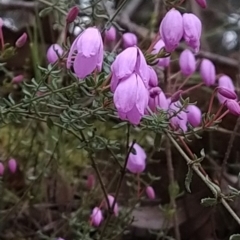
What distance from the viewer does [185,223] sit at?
1332mm

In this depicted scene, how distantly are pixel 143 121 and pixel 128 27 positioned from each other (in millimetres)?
994

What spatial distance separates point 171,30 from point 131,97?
12 cm

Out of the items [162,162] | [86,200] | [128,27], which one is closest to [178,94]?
[86,200]

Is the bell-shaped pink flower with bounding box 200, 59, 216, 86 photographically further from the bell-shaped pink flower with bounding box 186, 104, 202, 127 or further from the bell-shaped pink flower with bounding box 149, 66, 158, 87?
the bell-shaped pink flower with bounding box 149, 66, 158, 87

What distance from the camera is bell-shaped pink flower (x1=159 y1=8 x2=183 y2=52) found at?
72cm

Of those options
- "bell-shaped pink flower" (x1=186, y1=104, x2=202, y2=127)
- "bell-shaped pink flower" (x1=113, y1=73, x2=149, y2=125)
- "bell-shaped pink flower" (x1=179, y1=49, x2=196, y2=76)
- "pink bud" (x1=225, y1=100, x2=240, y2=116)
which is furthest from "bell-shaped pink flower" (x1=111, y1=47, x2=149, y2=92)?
"bell-shaped pink flower" (x1=179, y1=49, x2=196, y2=76)

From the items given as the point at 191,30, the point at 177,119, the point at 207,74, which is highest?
the point at 191,30

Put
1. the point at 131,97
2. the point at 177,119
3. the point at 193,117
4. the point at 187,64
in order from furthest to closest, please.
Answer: the point at 187,64 → the point at 193,117 → the point at 177,119 → the point at 131,97

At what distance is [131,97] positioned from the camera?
642mm

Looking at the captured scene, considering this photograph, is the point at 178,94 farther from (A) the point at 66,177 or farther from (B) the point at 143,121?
(A) the point at 66,177

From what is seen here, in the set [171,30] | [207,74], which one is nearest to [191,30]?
[171,30]

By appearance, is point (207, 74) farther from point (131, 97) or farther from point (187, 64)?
point (131, 97)

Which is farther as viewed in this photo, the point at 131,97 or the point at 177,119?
the point at 177,119

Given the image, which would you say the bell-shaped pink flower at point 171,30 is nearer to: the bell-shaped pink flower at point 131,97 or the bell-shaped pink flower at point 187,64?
the bell-shaped pink flower at point 131,97
